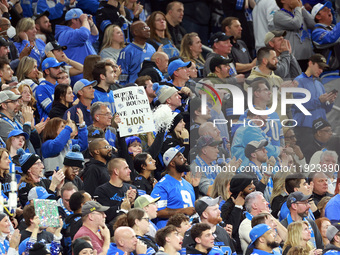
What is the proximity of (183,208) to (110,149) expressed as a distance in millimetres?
1191

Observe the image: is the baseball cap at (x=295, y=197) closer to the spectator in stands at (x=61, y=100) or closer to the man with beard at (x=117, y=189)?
the man with beard at (x=117, y=189)

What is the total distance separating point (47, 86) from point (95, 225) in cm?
396

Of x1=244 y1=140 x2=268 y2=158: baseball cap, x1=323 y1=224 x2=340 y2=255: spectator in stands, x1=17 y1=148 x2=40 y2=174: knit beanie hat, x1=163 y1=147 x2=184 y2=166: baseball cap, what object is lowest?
x1=323 y1=224 x2=340 y2=255: spectator in stands

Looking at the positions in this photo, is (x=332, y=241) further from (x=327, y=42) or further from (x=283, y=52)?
(x=327, y=42)

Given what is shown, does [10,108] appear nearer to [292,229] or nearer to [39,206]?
[39,206]

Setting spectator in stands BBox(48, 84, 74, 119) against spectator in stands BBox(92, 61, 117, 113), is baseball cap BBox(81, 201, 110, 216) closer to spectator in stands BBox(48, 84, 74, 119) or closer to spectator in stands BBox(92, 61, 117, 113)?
spectator in stands BBox(48, 84, 74, 119)

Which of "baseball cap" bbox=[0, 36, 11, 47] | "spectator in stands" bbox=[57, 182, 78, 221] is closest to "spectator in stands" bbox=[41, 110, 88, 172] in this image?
"spectator in stands" bbox=[57, 182, 78, 221]

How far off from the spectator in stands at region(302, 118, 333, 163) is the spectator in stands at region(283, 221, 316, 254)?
8.32 feet

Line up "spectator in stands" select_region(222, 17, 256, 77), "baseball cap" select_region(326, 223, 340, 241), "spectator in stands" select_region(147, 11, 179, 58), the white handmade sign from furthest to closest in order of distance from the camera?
1. "spectator in stands" select_region(222, 17, 256, 77)
2. "spectator in stands" select_region(147, 11, 179, 58)
3. the white handmade sign
4. "baseball cap" select_region(326, 223, 340, 241)

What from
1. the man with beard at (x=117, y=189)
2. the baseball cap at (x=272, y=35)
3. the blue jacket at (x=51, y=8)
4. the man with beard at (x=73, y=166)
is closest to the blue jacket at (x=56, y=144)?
the man with beard at (x=73, y=166)

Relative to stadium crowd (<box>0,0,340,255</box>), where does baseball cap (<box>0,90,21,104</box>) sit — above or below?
above

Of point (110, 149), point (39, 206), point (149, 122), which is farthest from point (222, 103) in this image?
point (39, 206)

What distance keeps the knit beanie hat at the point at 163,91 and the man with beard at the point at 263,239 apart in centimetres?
354

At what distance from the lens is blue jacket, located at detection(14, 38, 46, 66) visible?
54.7 ft
